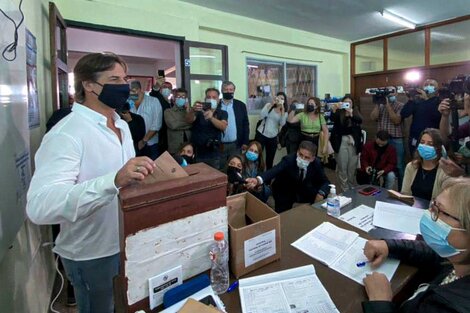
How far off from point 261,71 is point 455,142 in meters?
3.00

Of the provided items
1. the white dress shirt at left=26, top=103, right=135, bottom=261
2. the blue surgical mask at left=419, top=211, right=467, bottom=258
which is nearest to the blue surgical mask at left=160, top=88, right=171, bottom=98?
the white dress shirt at left=26, top=103, right=135, bottom=261

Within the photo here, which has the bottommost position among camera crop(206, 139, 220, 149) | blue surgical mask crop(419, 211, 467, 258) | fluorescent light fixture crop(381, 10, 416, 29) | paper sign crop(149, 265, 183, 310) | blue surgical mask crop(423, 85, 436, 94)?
paper sign crop(149, 265, 183, 310)

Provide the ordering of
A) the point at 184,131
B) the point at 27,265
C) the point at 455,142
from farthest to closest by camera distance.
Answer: the point at 184,131, the point at 455,142, the point at 27,265

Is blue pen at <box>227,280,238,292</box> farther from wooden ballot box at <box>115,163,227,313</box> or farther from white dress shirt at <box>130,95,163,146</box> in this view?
white dress shirt at <box>130,95,163,146</box>

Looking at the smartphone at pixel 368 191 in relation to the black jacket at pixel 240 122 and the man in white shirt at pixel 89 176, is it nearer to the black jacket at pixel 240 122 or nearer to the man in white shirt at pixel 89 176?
the man in white shirt at pixel 89 176

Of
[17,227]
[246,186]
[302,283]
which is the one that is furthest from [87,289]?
[246,186]

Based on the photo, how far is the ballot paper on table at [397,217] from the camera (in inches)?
54.3

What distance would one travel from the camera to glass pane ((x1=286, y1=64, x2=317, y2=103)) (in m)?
5.19

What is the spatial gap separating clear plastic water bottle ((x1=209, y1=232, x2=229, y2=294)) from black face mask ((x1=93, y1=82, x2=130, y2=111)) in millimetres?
639

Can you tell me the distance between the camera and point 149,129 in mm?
3160

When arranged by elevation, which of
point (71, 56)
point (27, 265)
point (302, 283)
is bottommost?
point (27, 265)

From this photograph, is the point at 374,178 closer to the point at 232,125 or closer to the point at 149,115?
the point at 232,125

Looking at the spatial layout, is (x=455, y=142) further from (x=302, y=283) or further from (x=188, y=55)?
(x=188, y=55)

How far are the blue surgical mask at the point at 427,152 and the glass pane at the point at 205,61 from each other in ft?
8.82
